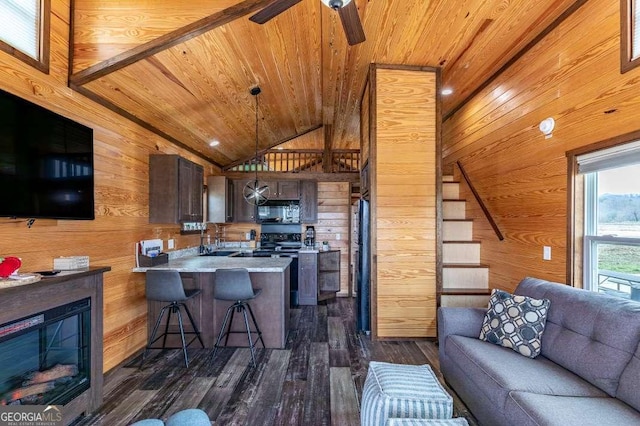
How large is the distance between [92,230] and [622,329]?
12.4 ft

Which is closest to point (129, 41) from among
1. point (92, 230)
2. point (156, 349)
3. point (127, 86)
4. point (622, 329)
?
point (127, 86)

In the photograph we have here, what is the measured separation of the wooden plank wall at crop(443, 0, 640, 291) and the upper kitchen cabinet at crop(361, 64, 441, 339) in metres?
0.69

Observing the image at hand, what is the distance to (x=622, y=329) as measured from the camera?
1.62m

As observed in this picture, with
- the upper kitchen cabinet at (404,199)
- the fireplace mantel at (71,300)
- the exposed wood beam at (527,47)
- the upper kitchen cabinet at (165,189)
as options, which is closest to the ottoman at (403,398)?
Answer: the upper kitchen cabinet at (404,199)

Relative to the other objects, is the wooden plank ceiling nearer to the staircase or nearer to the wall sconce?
the wall sconce

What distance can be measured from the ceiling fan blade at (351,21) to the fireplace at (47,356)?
257cm

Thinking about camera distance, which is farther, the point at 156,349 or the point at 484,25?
the point at 156,349

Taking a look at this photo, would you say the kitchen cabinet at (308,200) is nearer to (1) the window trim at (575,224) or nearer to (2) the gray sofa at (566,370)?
(2) the gray sofa at (566,370)

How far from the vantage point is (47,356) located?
1959 mm

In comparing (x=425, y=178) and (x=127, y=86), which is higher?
(x=127, y=86)

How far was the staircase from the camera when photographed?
136 inches

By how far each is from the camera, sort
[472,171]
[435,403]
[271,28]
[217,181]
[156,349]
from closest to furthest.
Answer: [435,403] < [271,28] < [156,349] < [472,171] < [217,181]

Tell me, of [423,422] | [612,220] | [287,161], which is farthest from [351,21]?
[287,161]

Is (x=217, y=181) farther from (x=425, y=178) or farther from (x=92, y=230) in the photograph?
(x=425, y=178)
